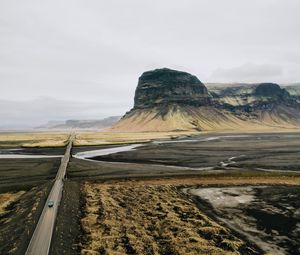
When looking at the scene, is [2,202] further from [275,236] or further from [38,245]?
[275,236]

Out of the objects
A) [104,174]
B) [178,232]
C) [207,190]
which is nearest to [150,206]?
[178,232]

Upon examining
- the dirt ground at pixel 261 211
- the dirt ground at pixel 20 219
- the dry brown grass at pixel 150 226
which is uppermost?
the dirt ground at pixel 20 219

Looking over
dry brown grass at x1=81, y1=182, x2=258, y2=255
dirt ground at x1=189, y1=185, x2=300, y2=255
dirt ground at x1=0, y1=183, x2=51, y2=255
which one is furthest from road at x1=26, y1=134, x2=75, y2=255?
dirt ground at x1=189, y1=185, x2=300, y2=255

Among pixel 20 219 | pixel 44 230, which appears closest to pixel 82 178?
pixel 20 219

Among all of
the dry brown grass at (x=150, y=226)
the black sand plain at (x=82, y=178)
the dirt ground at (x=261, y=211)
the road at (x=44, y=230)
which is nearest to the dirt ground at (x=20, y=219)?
the black sand plain at (x=82, y=178)

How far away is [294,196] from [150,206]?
1656cm

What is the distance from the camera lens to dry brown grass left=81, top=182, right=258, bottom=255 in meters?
19.3

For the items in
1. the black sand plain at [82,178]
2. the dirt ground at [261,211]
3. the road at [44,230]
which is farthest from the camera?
the black sand plain at [82,178]

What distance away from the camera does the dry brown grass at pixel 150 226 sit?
1930 cm

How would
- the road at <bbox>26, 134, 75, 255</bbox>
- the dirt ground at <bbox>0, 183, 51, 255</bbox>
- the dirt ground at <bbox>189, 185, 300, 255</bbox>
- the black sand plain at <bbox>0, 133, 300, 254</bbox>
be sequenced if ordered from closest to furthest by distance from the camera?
the road at <bbox>26, 134, 75, 255</bbox> → the dirt ground at <bbox>0, 183, 51, 255</bbox> → the dirt ground at <bbox>189, 185, 300, 255</bbox> → the black sand plain at <bbox>0, 133, 300, 254</bbox>

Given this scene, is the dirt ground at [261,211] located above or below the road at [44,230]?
below

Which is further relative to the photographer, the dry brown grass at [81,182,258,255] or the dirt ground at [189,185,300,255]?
the dirt ground at [189,185,300,255]

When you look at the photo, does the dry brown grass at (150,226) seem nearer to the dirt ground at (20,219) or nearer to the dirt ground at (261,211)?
the dirt ground at (261,211)

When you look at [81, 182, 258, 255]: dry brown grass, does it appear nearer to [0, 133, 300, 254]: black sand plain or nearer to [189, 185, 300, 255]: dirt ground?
[0, 133, 300, 254]: black sand plain
